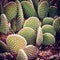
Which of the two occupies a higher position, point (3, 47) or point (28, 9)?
point (28, 9)

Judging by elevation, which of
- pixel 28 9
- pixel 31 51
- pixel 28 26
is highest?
pixel 28 9

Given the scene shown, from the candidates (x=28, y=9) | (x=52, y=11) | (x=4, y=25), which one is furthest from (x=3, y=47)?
(x=52, y=11)

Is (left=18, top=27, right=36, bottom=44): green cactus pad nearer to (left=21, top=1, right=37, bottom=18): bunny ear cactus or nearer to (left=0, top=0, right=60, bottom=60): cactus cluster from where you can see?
(left=0, top=0, right=60, bottom=60): cactus cluster

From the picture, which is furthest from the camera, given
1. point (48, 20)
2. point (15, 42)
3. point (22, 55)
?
point (48, 20)

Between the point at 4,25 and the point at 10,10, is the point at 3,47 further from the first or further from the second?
the point at 10,10

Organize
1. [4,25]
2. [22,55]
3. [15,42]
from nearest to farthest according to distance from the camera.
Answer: [22,55] < [15,42] < [4,25]

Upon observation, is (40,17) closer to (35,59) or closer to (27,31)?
(27,31)
